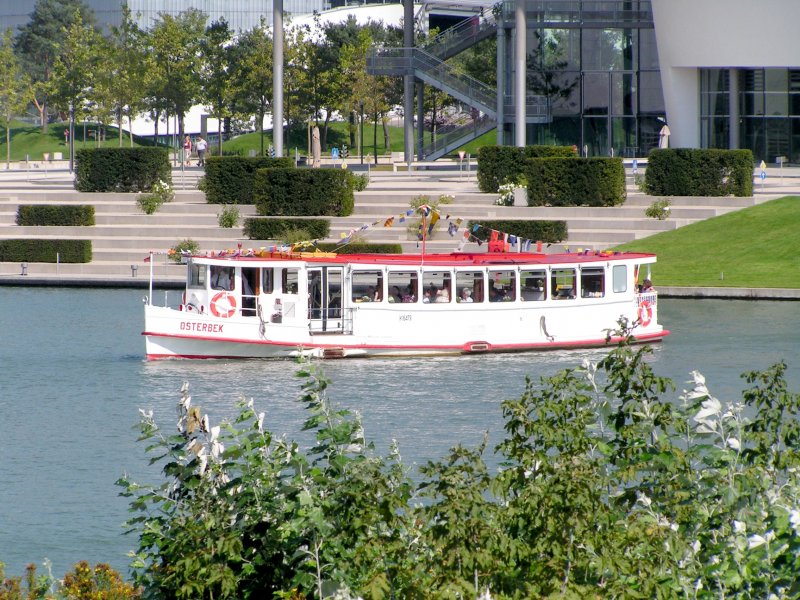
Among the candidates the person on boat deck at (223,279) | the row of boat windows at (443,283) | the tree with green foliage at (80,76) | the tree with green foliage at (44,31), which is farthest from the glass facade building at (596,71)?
the tree with green foliage at (44,31)

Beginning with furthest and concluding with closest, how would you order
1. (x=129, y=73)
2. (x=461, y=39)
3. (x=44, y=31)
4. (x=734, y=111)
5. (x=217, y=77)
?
(x=44, y=31) < (x=217, y=77) < (x=129, y=73) < (x=461, y=39) < (x=734, y=111)

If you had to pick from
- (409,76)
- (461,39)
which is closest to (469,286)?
(409,76)

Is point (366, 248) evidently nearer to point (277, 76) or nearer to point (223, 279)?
point (223, 279)

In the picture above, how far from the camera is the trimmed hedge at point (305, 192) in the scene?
45.9m

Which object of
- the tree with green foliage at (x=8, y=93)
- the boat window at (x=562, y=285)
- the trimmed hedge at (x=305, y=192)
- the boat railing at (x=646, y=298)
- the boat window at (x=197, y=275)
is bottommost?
the boat railing at (x=646, y=298)

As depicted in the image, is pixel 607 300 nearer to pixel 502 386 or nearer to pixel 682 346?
pixel 682 346

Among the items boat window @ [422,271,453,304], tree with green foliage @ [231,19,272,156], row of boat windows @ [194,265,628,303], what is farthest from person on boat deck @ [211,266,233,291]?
tree with green foliage @ [231,19,272,156]

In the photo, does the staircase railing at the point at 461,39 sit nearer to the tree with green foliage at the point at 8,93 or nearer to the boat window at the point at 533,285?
the tree with green foliage at the point at 8,93

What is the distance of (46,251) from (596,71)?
28910 millimetres

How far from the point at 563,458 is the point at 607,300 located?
22261 millimetres

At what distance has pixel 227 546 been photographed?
9.44 m

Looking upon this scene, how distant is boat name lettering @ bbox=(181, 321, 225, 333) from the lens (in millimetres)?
28859

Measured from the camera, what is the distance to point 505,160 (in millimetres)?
47781

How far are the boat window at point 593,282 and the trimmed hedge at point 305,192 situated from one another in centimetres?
1592
